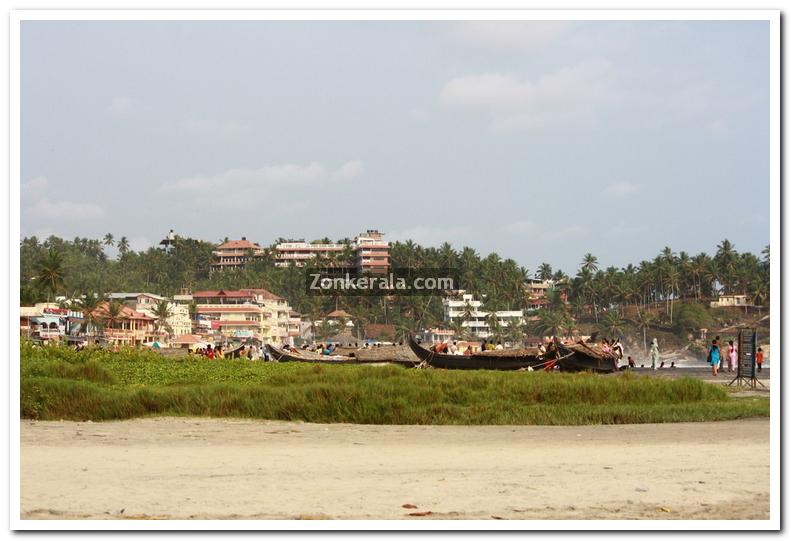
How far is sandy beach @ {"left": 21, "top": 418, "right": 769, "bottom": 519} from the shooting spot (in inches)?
361

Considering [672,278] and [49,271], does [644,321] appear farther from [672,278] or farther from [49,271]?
[49,271]

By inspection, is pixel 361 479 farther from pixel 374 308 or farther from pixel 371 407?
→ pixel 374 308

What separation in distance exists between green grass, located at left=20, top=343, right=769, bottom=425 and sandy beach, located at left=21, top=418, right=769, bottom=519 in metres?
1.55

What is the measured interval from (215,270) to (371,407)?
162683mm

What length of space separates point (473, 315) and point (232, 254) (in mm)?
51445

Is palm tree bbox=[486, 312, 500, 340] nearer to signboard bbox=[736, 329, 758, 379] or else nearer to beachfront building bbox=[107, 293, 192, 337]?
beachfront building bbox=[107, 293, 192, 337]

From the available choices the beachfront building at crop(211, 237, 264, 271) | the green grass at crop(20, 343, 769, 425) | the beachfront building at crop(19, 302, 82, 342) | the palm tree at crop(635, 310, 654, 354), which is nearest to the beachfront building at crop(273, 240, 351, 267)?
the beachfront building at crop(211, 237, 264, 271)

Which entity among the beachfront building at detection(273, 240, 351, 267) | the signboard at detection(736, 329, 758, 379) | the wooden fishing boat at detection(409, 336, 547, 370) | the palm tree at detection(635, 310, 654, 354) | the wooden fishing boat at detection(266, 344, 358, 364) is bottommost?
the palm tree at detection(635, 310, 654, 354)

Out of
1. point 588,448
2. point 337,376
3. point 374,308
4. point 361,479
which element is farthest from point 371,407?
point 374,308

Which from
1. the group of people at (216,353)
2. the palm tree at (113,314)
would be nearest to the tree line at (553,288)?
the palm tree at (113,314)

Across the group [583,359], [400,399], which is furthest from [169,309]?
[400,399]

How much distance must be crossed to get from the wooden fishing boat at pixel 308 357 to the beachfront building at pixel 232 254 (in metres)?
136

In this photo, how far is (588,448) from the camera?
13.1 meters

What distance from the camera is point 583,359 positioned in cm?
3133
